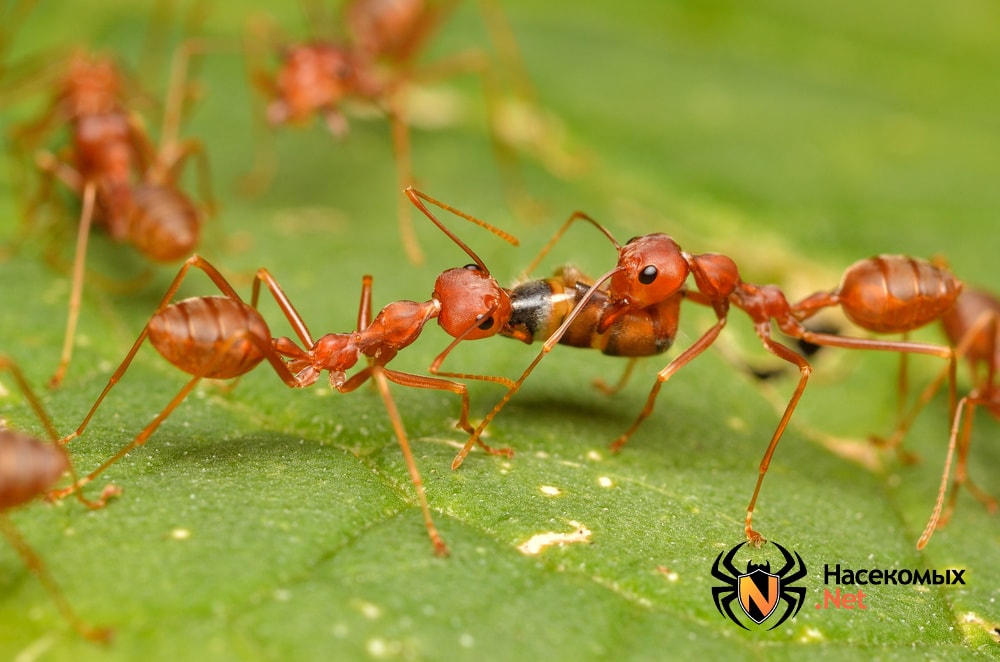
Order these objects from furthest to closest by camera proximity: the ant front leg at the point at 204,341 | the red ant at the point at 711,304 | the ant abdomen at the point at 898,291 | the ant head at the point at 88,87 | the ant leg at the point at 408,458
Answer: the ant head at the point at 88,87, the ant abdomen at the point at 898,291, the red ant at the point at 711,304, the ant front leg at the point at 204,341, the ant leg at the point at 408,458

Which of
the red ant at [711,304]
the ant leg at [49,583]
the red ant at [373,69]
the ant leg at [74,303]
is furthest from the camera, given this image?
the red ant at [373,69]

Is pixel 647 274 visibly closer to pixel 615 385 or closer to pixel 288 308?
pixel 615 385

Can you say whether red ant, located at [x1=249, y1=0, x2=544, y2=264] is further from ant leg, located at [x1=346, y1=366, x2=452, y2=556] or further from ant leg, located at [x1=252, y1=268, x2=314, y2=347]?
ant leg, located at [x1=346, y1=366, x2=452, y2=556]

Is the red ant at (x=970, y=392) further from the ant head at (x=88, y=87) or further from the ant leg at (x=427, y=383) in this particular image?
the ant head at (x=88, y=87)

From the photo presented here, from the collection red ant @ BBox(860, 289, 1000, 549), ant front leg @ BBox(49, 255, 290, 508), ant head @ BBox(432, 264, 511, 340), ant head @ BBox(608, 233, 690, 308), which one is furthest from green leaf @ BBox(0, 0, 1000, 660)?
ant head @ BBox(608, 233, 690, 308)

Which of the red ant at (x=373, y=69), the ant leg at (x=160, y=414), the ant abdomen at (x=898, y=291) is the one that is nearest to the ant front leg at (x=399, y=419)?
the ant leg at (x=160, y=414)

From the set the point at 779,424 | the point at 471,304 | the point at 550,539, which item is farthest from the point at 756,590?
the point at 471,304
